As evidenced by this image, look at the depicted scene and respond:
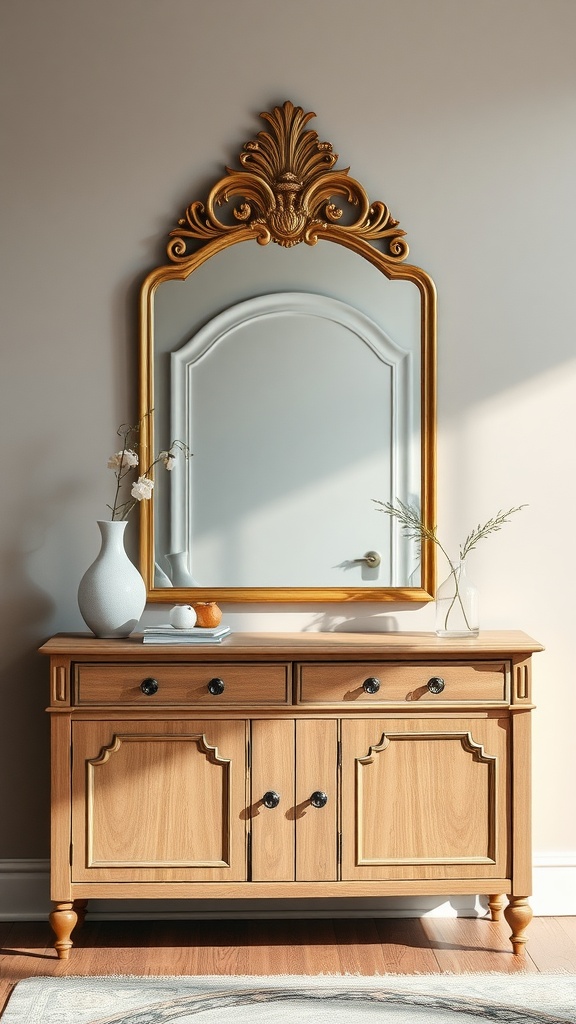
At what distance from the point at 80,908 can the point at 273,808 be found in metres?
0.72

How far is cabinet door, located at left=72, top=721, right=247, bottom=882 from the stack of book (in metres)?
0.23

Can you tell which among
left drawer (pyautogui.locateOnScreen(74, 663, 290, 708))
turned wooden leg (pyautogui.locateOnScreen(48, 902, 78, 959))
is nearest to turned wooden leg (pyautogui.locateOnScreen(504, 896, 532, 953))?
left drawer (pyautogui.locateOnScreen(74, 663, 290, 708))

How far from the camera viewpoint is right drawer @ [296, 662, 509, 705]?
2.57m

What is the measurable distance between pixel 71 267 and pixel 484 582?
5.33ft

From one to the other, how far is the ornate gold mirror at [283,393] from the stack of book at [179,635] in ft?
0.85

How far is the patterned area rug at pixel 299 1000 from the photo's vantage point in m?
2.24

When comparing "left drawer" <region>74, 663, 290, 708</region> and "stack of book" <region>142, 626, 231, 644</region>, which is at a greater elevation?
"stack of book" <region>142, 626, 231, 644</region>

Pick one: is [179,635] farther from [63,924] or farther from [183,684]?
[63,924]

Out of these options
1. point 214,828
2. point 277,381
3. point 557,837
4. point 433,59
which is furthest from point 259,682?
point 433,59

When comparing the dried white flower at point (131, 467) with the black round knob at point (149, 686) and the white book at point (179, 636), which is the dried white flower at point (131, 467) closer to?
the white book at point (179, 636)

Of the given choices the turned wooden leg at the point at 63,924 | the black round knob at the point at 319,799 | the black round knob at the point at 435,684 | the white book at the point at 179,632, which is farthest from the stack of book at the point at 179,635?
the turned wooden leg at the point at 63,924

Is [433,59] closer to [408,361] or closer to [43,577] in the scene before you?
[408,361]

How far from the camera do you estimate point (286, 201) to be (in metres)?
2.92

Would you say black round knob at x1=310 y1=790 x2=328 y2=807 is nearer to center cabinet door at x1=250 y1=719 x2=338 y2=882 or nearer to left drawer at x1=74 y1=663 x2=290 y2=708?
center cabinet door at x1=250 y1=719 x2=338 y2=882
